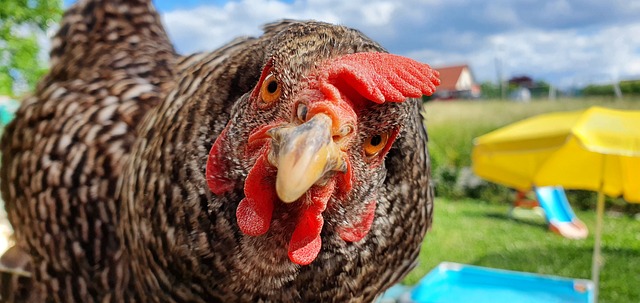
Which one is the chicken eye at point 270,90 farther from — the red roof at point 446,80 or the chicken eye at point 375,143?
the red roof at point 446,80

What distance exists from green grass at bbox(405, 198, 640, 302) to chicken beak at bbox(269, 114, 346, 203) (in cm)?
616

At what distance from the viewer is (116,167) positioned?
5.66 ft

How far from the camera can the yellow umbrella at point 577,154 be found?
14.3 ft

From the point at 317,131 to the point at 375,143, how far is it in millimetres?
234

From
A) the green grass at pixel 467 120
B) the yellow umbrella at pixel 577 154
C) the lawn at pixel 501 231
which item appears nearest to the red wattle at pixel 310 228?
the lawn at pixel 501 231

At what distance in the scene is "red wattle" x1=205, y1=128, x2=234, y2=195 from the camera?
1.10 meters

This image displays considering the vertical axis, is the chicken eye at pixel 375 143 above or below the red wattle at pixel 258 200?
above

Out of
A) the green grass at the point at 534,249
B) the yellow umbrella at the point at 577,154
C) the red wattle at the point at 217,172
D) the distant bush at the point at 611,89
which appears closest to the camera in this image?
the red wattle at the point at 217,172

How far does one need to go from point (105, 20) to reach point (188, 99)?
155 centimetres

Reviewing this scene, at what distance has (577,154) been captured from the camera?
578 cm

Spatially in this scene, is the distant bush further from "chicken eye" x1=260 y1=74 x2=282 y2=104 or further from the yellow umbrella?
"chicken eye" x1=260 y1=74 x2=282 y2=104

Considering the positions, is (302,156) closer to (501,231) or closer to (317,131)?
(317,131)

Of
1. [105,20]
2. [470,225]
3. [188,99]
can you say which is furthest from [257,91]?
[470,225]

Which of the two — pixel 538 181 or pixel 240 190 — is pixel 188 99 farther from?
pixel 538 181
